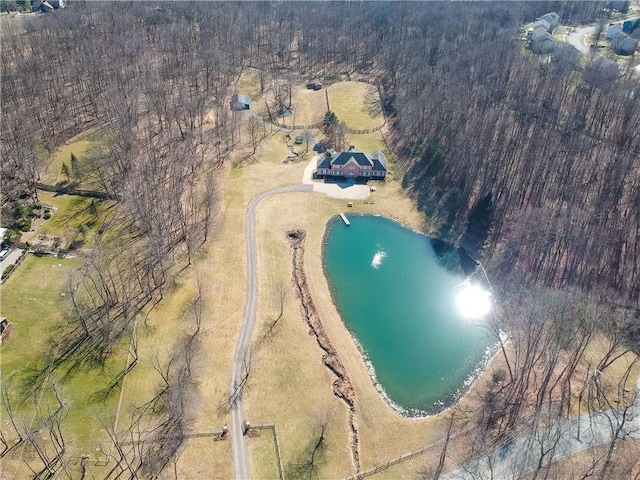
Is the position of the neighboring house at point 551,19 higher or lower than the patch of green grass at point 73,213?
higher

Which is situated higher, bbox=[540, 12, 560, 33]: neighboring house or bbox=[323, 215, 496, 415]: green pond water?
bbox=[540, 12, 560, 33]: neighboring house

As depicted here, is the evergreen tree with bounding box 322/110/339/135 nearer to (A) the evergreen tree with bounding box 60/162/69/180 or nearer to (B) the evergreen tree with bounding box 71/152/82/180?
(B) the evergreen tree with bounding box 71/152/82/180

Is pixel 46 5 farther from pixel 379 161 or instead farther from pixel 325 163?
pixel 379 161

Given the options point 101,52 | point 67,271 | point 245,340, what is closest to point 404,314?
point 245,340

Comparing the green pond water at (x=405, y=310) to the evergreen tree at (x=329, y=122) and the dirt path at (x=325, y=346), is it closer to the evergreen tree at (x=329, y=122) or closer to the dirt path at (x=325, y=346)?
the dirt path at (x=325, y=346)

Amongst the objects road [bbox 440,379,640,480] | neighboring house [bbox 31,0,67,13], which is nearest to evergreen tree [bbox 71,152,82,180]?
road [bbox 440,379,640,480]

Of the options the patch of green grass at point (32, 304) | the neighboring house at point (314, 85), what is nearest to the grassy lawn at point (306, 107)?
the neighboring house at point (314, 85)
